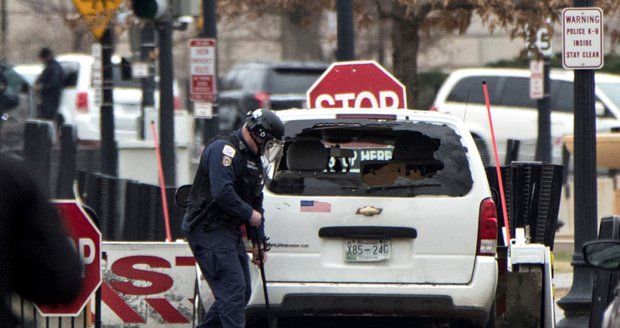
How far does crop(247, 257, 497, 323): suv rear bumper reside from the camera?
919cm

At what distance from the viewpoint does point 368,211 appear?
30.2 feet

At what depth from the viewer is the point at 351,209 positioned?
30.3 feet

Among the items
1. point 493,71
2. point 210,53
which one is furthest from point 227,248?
point 493,71

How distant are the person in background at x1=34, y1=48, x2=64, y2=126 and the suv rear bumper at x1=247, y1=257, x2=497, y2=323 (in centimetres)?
1736

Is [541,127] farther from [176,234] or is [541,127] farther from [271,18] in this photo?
[271,18]

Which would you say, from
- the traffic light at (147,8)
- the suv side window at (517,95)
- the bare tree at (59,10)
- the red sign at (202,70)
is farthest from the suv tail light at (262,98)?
the traffic light at (147,8)

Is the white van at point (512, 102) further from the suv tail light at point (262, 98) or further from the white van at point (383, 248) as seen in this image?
the white van at point (383, 248)

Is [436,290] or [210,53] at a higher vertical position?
[210,53]

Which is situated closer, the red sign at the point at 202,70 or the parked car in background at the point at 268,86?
the red sign at the point at 202,70

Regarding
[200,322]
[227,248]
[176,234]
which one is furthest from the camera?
[176,234]

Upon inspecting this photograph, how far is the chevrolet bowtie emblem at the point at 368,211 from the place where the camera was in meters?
9.22

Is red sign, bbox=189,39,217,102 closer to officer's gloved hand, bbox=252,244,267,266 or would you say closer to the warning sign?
the warning sign

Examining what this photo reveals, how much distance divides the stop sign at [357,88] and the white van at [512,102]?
1313 centimetres

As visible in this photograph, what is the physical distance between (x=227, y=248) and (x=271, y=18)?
34413 millimetres
